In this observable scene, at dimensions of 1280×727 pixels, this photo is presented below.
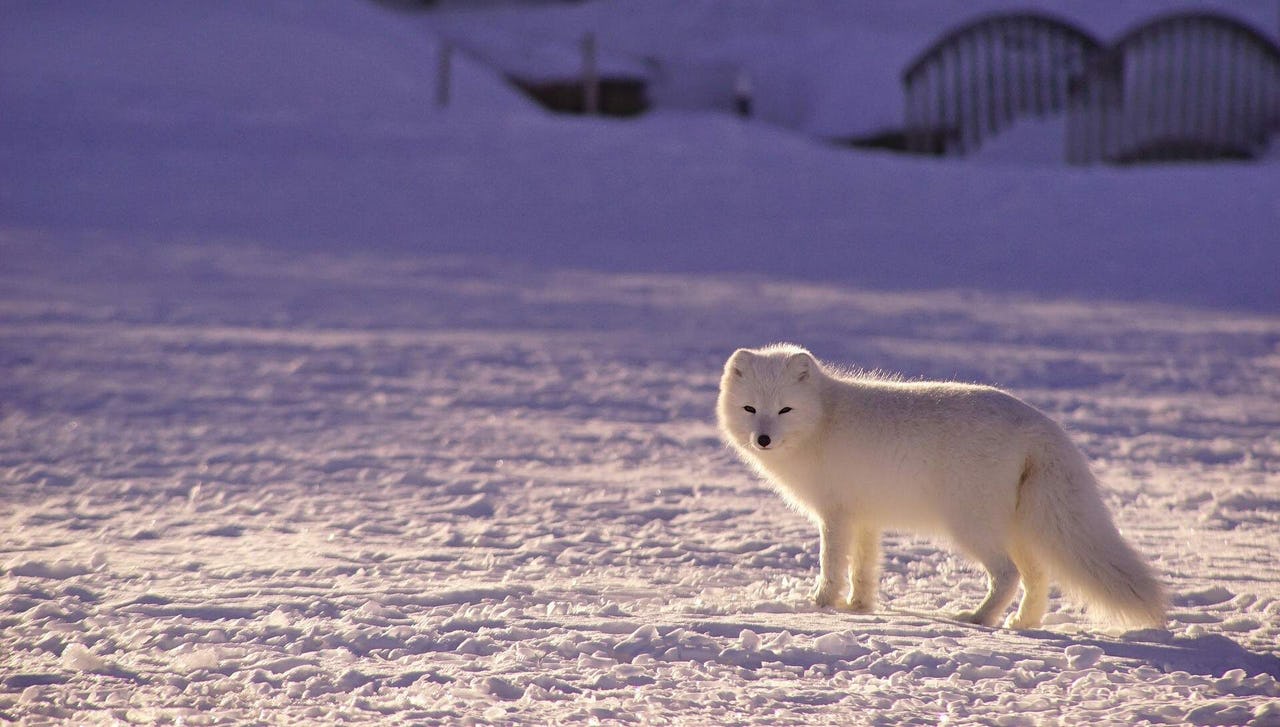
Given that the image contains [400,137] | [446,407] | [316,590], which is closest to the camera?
[316,590]

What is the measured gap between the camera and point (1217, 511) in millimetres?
4902

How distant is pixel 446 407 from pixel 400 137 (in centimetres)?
816

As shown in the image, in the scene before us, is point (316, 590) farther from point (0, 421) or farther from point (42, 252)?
point (42, 252)

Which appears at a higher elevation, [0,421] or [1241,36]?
[1241,36]

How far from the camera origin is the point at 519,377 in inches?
293

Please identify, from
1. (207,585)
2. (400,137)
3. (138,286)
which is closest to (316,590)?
(207,585)

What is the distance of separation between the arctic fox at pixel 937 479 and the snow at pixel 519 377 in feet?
0.54

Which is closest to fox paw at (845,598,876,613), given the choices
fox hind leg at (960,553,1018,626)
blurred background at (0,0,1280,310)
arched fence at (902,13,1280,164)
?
fox hind leg at (960,553,1018,626)

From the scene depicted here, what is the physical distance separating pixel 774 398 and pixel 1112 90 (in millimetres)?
12496

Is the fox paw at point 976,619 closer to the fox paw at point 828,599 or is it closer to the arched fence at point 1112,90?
the fox paw at point 828,599

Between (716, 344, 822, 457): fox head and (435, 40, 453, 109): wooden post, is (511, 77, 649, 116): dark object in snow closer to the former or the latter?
(435, 40, 453, 109): wooden post

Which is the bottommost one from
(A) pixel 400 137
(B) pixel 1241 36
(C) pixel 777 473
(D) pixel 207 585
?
(D) pixel 207 585

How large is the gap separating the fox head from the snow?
19.6 inches

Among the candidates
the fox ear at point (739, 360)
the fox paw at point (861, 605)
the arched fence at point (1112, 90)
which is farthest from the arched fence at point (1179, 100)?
the fox paw at point (861, 605)
